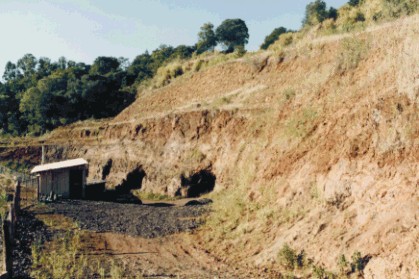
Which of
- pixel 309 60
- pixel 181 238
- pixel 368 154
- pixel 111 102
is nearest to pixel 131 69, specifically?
pixel 111 102

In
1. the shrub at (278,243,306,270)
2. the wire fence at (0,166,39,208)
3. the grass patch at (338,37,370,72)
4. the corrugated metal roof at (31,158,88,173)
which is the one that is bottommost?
the wire fence at (0,166,39,208)

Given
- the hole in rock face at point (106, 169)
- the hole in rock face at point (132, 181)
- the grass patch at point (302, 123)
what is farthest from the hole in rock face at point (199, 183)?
the grass patch at point (302, 123)

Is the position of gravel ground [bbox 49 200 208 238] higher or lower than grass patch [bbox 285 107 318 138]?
lower

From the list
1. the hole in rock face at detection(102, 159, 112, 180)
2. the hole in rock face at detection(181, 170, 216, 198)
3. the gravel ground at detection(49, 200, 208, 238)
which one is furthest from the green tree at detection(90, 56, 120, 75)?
the gravel ground at detection(49, 200, 208, 238)

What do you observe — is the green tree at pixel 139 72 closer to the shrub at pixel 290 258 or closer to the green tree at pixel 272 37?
the green tree at pixel 272 37

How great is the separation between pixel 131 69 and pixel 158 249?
2145 inches

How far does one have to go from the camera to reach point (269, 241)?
15203 millimetres

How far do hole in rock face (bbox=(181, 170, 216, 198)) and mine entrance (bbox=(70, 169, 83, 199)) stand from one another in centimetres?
744

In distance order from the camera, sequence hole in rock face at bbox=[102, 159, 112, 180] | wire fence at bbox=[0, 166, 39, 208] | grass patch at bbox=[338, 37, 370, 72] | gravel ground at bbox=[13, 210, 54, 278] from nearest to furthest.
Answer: gravel ground at bbox=[13, 210, 54, 278] < grass patch at bbox=[338, 37, 370, 72] < wire fence at bbox=[0, 166, 39, 208] < hole in rock face at bbox=[102, 159, 112, 180]

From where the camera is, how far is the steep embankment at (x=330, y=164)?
40.3ft

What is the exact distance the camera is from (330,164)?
15.6 meters

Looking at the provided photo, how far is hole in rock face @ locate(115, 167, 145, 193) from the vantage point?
34781 mm

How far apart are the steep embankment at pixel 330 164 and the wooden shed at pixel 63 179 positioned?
5826 mm

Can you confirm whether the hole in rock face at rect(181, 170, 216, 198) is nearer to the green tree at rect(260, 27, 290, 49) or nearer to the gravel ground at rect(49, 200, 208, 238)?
the gravel ground at rect(49, 200, 208, 238)
